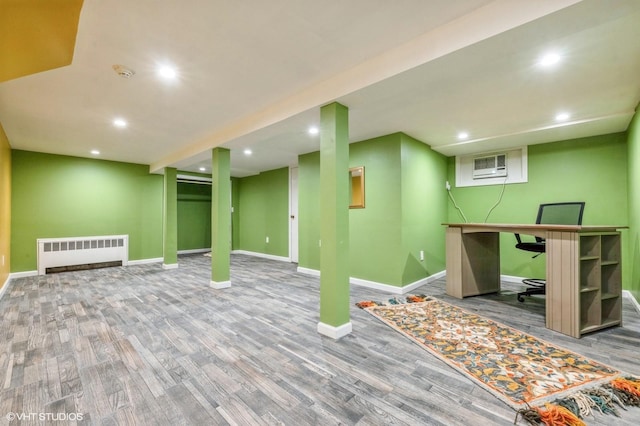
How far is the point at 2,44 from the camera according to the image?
5.76ft

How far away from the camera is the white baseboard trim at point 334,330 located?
95.1 inches

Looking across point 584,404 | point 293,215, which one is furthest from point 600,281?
point 293,215

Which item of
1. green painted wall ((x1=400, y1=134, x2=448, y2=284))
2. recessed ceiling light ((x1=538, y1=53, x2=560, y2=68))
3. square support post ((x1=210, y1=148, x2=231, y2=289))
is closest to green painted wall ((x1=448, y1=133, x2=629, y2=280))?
green painted wall ((x1=400, y1=134, x2=448, y2=284))

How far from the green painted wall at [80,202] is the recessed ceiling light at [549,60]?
7293mm

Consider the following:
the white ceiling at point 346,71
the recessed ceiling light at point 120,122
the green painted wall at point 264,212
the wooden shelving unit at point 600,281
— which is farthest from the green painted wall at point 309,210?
the wooden shelving unit at point 600,281

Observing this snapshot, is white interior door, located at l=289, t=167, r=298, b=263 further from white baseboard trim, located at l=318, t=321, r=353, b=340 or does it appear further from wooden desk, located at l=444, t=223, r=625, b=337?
wooden desk, located at l=444, t=223, r=625, b=337

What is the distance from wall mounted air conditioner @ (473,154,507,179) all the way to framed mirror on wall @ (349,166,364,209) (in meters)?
2.24

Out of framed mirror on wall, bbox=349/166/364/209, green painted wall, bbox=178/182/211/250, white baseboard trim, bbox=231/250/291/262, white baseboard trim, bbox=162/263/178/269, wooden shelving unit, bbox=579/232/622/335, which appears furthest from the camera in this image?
green painted wall, bbox=178/182/211/250

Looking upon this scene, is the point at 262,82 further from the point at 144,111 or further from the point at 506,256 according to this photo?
the point at 506,256

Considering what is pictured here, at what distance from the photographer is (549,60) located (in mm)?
2062

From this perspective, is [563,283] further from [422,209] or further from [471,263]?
[422,209]

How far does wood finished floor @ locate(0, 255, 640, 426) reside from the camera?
1.50 meters

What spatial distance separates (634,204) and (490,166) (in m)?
1.85

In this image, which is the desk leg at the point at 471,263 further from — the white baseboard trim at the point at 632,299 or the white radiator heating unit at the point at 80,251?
the white radiator heating unit at the point at 80,251
